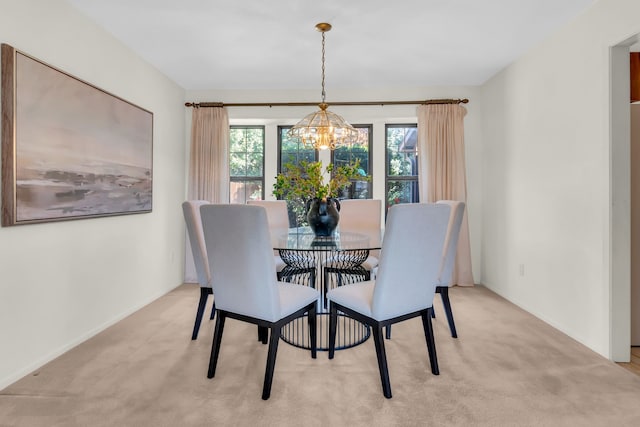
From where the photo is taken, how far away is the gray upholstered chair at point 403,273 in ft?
5.86

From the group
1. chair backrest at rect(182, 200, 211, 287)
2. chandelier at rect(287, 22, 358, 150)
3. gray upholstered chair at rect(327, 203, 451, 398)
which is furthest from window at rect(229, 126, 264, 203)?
gray upholstered chair at rect(327, 203, 451, 398)

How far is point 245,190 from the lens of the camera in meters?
4.65

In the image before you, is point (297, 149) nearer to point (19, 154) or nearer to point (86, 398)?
point (19, 154)

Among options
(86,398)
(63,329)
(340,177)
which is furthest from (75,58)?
(86,398)

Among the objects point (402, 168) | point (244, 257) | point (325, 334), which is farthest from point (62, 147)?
point (402, 168)

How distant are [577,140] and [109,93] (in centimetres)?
360

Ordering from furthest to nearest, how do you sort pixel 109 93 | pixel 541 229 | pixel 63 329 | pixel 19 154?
pixel 541 229
pixel 109 93
pixel 63 329
pixel 19 154

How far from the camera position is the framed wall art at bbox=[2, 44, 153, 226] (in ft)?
6.37

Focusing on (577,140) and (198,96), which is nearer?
(577,140)

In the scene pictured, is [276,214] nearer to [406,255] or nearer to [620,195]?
[406,255]

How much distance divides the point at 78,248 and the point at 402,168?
3539mm

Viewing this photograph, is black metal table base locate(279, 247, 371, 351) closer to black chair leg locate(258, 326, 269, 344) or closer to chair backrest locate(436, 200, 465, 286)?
black chair leg locate(258, 326, 269, 344)

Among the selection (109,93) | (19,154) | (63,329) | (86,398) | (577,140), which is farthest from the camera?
(109,93)

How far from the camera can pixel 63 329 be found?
2.36m
